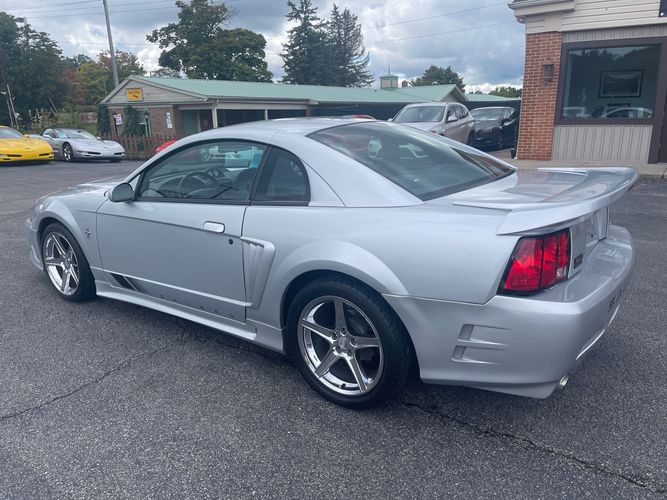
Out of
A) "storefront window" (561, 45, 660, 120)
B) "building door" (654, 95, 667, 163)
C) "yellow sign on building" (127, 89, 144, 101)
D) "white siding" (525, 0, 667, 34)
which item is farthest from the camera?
"yellow sign on building" (127, 89, 144, 101)

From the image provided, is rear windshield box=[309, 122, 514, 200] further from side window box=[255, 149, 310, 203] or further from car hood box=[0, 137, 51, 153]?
car hood box=[0, 137, 51, 153]

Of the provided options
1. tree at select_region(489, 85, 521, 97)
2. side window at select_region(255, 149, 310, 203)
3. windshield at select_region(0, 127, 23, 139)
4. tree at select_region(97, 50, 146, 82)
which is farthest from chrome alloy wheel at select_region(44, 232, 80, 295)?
tree at select_region(489, 85, 521, 97)

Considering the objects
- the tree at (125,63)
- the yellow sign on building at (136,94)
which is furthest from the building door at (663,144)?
the tree at (125,63)

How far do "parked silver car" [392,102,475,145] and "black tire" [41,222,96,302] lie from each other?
10.9 metres

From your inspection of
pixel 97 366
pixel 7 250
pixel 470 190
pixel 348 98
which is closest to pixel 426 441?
pixel 470 190

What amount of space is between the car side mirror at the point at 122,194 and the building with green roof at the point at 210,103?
847 inches

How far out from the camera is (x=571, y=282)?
239 cm

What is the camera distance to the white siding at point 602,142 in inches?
432

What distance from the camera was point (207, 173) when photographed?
347 centimetres

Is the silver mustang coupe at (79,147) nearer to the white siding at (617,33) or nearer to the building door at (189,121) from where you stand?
the building door at (189,121)

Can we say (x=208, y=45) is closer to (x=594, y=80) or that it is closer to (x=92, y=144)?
(x=92, y=144)

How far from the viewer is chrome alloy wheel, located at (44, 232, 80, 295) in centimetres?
432

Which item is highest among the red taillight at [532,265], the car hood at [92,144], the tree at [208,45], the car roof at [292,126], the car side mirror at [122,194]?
the tree at [208,45]

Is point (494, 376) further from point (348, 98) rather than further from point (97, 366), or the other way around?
point (348, 98)
